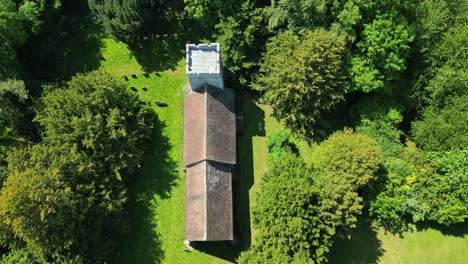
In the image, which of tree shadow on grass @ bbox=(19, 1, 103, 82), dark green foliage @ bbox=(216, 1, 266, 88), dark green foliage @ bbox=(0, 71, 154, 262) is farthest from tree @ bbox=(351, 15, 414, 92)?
tree shadow on grass @ bbox=(19, 1, 103, 82)

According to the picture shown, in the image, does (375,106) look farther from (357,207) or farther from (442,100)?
(357,207)

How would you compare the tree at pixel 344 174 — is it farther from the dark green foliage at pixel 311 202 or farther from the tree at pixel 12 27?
the tree at pixel 12 27

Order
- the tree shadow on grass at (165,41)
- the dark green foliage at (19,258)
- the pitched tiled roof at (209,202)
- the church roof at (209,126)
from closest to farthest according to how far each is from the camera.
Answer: the dark green foliage at (19,258) < the pitched tiled roof at (209,202) < the church roof at (209,126) < the tree shadow on grass at (165,41)

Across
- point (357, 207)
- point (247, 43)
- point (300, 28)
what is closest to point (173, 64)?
point (247, 43)

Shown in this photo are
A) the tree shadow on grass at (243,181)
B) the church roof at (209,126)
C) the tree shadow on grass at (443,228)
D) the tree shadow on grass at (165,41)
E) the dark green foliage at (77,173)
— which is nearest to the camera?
the dark green foliage at (77,173)

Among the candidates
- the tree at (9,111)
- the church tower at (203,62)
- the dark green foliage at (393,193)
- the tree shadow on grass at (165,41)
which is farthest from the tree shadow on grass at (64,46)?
the dark green foliage at (393,193)

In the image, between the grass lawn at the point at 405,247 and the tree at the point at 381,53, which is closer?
the tree at the point at 381,53

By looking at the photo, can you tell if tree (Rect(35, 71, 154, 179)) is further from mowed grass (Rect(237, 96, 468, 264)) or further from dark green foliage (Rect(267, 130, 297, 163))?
mowed grass (Rect(237, 96, 468, 264))
